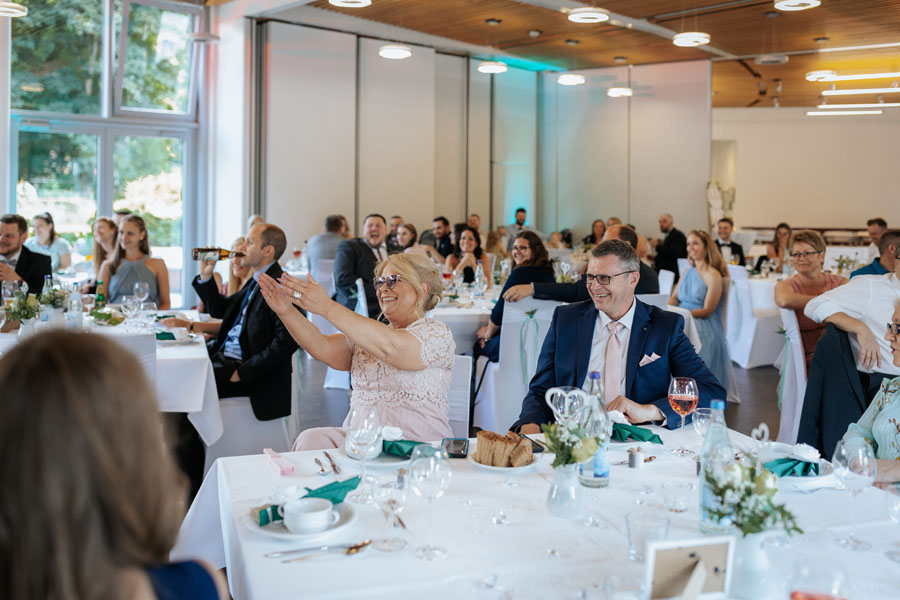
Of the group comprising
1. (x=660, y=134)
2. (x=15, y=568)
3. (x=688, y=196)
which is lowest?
(x=15, y=568)

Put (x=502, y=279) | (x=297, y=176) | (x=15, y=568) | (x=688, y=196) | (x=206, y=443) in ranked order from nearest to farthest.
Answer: (x=15, y=568)
(x=206, y=443)
(x=502, y=279)
(x=297, y=176)
(x=688, y=196)

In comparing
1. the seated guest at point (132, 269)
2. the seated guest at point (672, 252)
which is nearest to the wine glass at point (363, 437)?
the seated guest at point (132, 269)

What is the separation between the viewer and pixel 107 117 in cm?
1156

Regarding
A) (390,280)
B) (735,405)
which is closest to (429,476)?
(390,280)

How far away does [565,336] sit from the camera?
351 cm

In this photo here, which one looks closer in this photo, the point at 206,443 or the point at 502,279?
the point at 206,443

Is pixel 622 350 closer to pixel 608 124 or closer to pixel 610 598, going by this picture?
pixel 610 598

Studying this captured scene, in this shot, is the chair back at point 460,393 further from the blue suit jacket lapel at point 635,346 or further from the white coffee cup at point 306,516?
the white coffee cup at point 306,516

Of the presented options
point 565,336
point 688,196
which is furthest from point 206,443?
point 688,196

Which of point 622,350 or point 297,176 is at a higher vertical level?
point 297,176

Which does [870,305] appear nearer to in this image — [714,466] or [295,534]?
[714,466]

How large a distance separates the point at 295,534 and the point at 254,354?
2806 mm

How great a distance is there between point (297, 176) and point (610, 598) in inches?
433

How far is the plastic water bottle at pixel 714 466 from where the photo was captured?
1786 millimetres
